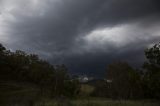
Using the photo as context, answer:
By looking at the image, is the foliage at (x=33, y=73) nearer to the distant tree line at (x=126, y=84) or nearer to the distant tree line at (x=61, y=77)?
the distant tree line at (x=61, y=77)

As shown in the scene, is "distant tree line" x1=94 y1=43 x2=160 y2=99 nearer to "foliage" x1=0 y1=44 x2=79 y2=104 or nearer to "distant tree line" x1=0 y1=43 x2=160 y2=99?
"distant tree line" x1=0 y1=43 x2=160 y2=99

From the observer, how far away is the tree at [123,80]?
309 ft

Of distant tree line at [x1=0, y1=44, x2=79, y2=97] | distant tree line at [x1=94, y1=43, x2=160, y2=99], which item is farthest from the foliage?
distant tree line at [x1=94, y1=43, x2=160, y2=99]

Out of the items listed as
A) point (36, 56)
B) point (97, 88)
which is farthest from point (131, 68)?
point (36, 56)

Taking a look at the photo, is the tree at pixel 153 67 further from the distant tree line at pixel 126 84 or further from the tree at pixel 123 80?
the tree at pixel 123 80

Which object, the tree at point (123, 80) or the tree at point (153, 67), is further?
the tree at point (123, 80)

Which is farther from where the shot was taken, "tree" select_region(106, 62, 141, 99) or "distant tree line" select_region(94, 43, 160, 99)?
"tree" select_region(106, 62, 141, 99)

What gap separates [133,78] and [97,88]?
53.4ft

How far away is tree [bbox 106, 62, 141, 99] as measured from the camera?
9404 cm

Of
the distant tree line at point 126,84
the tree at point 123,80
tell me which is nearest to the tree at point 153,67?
the distant tree line at point 126,84

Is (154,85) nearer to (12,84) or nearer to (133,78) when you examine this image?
(133,78)

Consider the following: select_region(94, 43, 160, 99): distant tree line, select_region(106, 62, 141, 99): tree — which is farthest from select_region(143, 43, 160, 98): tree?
select_region(106, 62, 141, 99): tree

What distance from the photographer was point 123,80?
3873 inches

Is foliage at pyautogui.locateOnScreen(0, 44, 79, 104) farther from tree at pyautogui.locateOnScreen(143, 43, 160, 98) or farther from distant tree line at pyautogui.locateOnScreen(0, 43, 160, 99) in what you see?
tree at pyautogui.locateOnScreen(143, 43, 160, 98)
